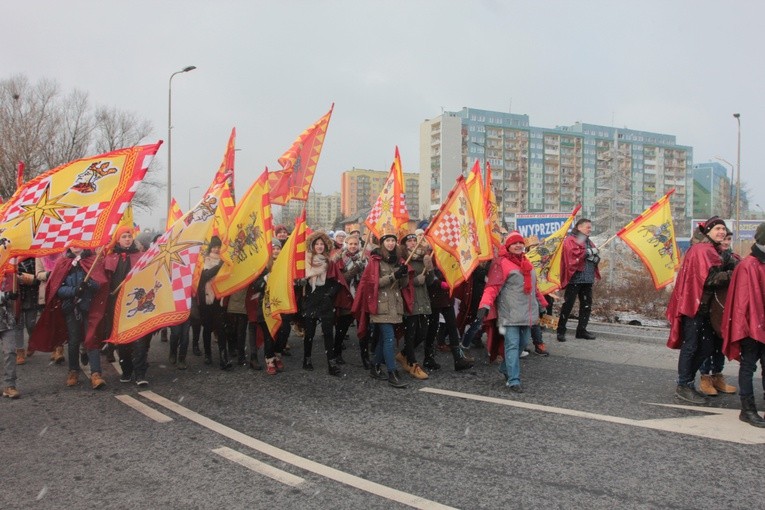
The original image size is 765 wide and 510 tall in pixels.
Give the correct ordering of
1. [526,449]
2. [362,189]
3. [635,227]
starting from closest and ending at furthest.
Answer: [526,449], [635,227], [362,189]

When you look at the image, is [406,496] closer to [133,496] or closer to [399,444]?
[399,444]

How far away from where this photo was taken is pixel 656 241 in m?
9.78

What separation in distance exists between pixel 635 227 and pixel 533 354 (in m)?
2.87

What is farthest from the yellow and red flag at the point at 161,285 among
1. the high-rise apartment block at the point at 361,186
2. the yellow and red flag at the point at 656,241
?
the high-rise apartment block at the point at 361,186

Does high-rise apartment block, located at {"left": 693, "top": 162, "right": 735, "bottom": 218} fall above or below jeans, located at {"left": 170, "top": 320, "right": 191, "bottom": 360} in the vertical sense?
above

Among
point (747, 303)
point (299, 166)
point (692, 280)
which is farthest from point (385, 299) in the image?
point (299, 166)

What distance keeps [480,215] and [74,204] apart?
4.83m

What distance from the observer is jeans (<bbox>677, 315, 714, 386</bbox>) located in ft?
19.8

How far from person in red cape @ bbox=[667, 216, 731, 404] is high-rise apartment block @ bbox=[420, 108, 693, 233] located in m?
80.6

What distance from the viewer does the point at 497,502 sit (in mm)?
3727

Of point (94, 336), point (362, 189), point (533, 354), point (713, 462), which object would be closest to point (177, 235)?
point (94, 336)

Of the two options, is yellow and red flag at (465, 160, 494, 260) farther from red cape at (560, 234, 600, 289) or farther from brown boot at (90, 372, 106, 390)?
brown boot at (90, 372, 106, 390)

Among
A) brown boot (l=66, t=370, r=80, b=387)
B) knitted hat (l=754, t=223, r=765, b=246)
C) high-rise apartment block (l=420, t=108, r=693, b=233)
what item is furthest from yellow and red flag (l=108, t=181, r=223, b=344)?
high-rise apartment block (l=420, t=108, r=693, b=233)

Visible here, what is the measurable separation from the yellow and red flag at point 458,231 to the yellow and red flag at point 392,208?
2381mm
